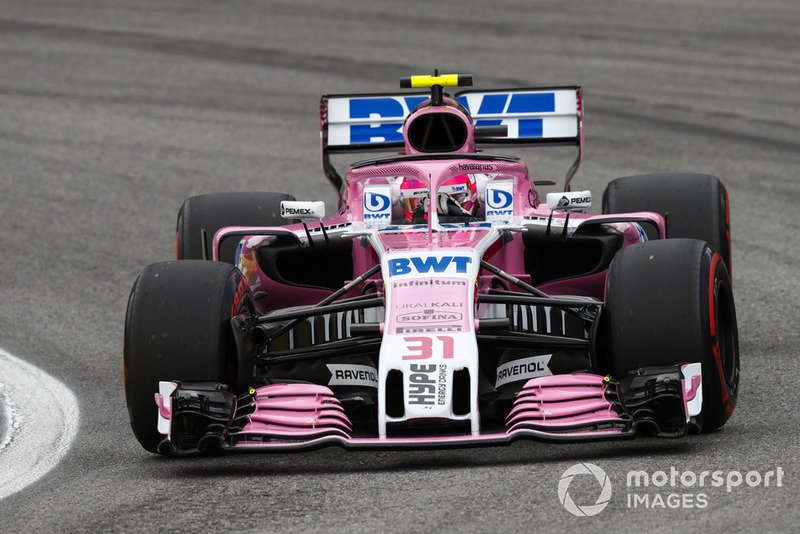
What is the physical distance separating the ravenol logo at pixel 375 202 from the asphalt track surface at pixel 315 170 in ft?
6.03

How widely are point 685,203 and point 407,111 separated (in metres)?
2.36

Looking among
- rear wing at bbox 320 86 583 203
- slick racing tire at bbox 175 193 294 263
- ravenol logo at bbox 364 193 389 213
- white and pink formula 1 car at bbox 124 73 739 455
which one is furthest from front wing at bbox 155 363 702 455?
rear wing at bbox 320 86 583 203

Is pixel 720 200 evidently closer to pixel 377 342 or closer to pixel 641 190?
pixel 641 190

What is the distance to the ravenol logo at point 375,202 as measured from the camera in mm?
8328

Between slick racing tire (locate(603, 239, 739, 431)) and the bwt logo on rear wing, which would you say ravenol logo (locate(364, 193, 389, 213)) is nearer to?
slick racing tire (locate(603, 239, 739, 431))

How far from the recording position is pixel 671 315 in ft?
22.4

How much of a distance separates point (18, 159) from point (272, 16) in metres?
8.58

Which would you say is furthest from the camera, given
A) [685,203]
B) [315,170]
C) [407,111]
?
[315,170]

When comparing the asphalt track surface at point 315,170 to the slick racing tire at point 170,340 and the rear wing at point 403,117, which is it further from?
the rear wing at point 403,117

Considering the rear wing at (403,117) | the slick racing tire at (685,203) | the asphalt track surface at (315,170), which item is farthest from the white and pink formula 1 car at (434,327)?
the rear wing at (403,117)

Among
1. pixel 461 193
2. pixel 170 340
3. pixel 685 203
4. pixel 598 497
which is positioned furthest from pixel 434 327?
pixel 685 203

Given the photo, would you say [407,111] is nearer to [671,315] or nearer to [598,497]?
[671,315]

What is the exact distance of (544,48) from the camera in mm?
21000

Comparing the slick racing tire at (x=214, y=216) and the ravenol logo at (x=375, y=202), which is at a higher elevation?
the ravenol logo at (x=375, y=202)
